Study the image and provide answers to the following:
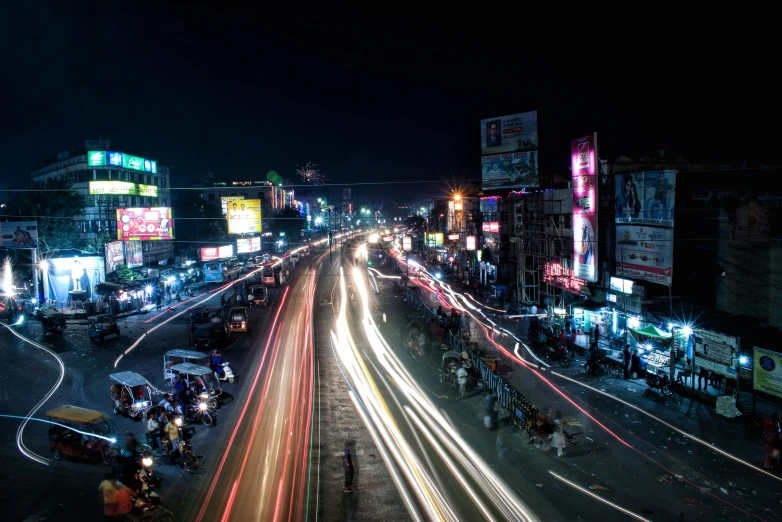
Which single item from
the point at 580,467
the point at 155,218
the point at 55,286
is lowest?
the point at 580,467

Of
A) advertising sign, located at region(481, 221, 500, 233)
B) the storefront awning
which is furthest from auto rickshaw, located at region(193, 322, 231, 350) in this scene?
advertising sign, located at region(481, 221, 500, 233)

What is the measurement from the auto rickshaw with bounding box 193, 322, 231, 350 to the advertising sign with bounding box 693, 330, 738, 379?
2080cm

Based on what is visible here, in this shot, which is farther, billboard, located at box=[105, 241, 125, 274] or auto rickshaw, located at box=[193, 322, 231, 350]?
billboard, located at box=[105, 241, 125, 274]

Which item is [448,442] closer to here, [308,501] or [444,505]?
[444,505]

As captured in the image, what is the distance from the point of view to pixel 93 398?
56.7 ft

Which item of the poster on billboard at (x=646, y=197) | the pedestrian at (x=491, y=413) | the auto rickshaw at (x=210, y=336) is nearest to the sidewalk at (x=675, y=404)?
the pedestrian at (x=491, y=413)

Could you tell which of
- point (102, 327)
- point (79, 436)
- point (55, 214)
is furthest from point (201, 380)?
point (55, 214)

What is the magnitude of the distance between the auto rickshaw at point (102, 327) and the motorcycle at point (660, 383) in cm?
2576

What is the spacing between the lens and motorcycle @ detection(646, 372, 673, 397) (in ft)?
53.7

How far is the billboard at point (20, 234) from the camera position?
3666 centimetres

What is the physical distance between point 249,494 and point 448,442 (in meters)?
5.11

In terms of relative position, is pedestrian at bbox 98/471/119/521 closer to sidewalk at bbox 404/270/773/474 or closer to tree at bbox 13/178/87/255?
sidewalk at bbox 404/270/773/474

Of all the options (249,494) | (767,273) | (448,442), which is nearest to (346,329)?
(448,442)

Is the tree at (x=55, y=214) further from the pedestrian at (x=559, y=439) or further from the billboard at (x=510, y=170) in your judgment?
the pedestrian at (x=559, y=439)
